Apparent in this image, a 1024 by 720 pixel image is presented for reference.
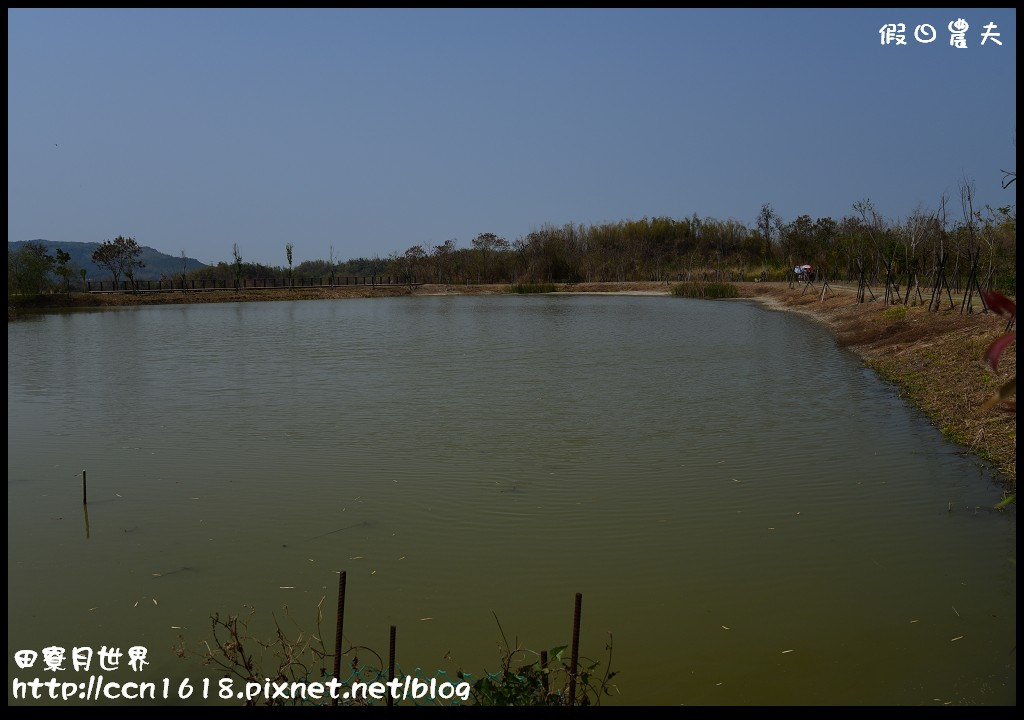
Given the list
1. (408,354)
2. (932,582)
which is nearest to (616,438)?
(932,582)

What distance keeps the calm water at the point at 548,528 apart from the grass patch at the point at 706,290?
91.3 ft

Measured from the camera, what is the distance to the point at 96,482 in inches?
275

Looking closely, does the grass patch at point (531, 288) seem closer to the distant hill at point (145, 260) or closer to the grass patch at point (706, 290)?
the grass patch at point (706, 290)

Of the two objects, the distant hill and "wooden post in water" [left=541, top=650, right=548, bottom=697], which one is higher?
the distant hill

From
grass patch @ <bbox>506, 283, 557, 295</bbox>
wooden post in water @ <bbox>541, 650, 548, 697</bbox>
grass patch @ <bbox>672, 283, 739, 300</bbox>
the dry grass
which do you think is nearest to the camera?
wooden post in water @ <bbox>541, 650, 548, 697</bbox>

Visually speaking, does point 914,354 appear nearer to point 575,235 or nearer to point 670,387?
point 670,387

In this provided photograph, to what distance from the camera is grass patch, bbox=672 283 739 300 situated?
39.5 meters

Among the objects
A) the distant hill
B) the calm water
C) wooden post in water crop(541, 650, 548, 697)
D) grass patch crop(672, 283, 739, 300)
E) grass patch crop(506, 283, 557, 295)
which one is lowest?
the calm water

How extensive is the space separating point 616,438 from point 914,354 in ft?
21.8

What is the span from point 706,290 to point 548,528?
1416 inches

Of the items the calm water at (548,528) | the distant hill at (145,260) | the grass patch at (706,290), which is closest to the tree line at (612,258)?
the grass patch at (706,290)

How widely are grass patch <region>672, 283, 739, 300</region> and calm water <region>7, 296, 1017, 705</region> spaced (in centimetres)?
2783

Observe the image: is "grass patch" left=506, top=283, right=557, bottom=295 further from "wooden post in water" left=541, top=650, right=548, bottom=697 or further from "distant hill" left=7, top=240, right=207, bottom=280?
"distant hill" left=7, top=240, right=207, bottom=280

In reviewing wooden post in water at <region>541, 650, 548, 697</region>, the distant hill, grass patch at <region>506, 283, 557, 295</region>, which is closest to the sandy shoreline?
wooden post in water at <region>541, 650, 548, 697</region>
